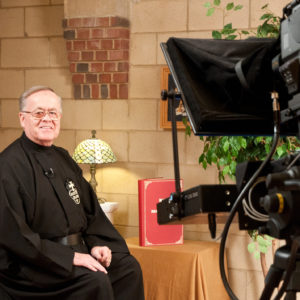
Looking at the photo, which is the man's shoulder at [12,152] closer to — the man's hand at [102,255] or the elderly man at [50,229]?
the elderly man at [50,229]

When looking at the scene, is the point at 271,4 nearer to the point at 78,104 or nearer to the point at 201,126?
the point at 78,104

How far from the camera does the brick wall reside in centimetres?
432

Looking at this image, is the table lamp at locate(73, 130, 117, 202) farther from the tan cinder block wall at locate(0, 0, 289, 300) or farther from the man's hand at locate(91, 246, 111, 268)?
the man's hand at locate(91, 246, 111, 268)

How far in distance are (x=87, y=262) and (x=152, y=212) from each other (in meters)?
0.98

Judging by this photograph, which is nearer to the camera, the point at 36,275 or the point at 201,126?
the point at 201,126

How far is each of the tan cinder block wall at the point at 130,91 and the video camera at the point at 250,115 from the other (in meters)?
2.65

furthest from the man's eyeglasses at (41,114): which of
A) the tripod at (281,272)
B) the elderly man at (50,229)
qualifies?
the tripod at (281,272)

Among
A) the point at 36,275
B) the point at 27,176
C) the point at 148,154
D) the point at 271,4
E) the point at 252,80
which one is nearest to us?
the point at 252,80

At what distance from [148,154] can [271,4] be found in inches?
54.9

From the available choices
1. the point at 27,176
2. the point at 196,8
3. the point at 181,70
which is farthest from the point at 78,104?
the point at 181,70

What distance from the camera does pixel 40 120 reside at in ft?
10.7

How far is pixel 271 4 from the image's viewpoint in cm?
405

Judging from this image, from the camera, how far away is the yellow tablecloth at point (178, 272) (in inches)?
146

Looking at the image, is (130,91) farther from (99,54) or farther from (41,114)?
(41,114)
